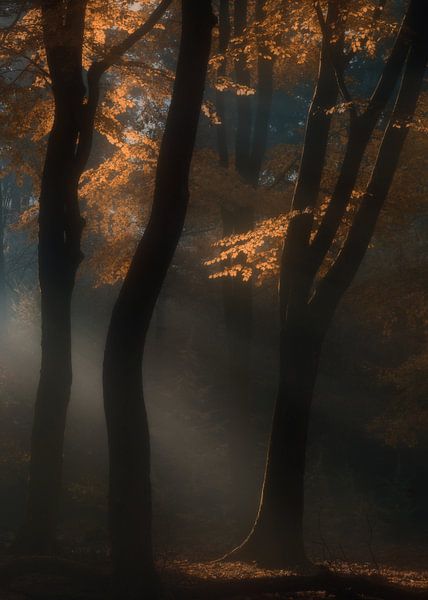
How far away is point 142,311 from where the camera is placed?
24.2 feet

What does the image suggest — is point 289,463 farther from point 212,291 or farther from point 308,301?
point 212,291

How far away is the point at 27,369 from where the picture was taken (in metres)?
20.7

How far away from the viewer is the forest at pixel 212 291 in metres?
7.44

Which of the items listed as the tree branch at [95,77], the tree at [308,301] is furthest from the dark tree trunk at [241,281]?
the tree branch at [95,77]

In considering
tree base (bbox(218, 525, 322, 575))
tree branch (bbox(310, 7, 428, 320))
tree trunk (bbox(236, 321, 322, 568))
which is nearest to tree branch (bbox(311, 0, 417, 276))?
tree branch (bbox(310, 7, 428, 320))

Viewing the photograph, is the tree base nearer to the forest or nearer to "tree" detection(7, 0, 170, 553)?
the forest

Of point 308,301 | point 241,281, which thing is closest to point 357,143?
point 308,301

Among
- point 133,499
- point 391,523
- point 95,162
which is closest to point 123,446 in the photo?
point 133,499

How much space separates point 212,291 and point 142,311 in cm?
1524

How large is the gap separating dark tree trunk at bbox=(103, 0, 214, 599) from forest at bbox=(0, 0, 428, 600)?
22mm

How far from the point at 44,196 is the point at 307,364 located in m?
4.50

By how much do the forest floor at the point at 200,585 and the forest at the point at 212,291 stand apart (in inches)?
1.0

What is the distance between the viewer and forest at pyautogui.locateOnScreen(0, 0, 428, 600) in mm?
7438

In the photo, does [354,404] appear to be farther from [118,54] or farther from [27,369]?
[118,54]
